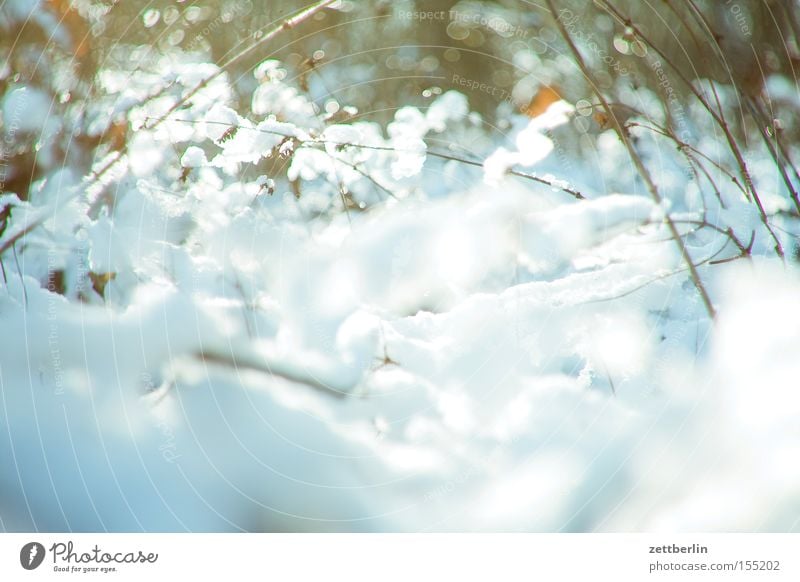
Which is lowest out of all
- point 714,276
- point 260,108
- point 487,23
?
point 714,276

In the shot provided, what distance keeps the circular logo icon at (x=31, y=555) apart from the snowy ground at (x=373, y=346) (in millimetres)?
25

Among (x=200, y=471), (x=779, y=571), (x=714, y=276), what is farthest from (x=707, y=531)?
(x=200, y=471)

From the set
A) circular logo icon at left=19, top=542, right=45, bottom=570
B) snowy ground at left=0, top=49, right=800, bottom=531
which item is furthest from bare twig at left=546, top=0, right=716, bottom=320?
circular logo icon at left=19, top=542, right=45, bottom=570

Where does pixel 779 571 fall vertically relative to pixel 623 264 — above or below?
below

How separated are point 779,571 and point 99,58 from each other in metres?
0.98

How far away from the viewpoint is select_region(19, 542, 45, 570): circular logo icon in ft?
2.29

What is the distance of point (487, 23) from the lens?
0.71m

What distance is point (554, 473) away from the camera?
A: 72 centimetres

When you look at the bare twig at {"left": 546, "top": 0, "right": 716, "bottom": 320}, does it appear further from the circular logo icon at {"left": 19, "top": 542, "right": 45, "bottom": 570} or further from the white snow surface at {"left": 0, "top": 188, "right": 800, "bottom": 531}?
the circular logo icon at {"left": 19, "top": 542, "right": 45, "bottom": 570}

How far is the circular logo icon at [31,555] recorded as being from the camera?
27.4 inches

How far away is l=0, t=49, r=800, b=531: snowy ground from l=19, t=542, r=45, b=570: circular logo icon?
25mm

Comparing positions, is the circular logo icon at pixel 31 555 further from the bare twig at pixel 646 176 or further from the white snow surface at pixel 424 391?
the bare twig at pixel 646 176

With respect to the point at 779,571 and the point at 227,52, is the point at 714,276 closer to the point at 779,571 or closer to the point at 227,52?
the point at 779,571

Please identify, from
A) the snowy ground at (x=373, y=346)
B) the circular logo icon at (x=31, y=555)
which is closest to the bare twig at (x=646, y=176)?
the snowy ground at (x=373, y=346)
